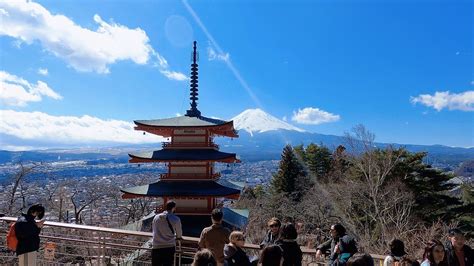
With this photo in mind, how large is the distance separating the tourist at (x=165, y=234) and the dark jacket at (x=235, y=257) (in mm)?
1710

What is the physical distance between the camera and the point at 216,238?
4926 mm

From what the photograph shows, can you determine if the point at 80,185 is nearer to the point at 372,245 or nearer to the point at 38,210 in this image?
the point at 372,245

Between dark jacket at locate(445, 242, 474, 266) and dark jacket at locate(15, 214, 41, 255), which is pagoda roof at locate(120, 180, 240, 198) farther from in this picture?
dark jacket at locate(445, 242, 474, 266)

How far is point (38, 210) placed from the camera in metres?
5.12

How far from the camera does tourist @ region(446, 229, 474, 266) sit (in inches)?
173

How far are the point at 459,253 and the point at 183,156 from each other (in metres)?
12.5

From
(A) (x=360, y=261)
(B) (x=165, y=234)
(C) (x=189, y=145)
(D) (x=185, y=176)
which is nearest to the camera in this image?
(A) (x=360, y=261)

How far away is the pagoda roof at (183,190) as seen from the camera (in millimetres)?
15602

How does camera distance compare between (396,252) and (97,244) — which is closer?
(396,252)

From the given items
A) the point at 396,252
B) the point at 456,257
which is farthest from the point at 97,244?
the point at 456,257

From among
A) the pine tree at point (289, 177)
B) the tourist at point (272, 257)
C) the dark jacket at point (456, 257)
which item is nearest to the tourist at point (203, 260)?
the tourist at point (272, 257)

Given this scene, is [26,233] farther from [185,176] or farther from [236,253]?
[185,176]

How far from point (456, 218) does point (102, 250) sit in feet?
86.8

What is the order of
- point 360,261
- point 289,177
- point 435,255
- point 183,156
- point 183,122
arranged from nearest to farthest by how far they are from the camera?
point 360,261 → point 435,255 → point 183,156 → point 183,122 → point 289,177
